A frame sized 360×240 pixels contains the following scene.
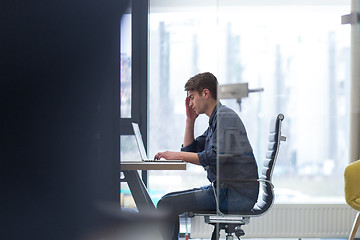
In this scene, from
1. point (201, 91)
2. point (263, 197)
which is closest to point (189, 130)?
point (201, 91)

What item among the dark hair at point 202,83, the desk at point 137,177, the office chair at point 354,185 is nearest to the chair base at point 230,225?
the office chair at point 354,185

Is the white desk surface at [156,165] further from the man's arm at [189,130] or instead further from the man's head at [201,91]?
the man's arm at [189,130]

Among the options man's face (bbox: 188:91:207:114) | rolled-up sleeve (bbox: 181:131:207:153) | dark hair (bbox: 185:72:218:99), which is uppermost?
dark hair (bbox: 185:72:218:99)

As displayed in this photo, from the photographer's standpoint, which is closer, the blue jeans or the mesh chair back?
the mesh chair back

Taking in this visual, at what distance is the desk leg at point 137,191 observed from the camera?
246cm

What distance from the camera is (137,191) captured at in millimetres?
2529

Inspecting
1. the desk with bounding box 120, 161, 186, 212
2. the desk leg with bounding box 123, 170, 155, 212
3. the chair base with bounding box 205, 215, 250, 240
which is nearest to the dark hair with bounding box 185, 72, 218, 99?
the desk with bounding box 120, 161, 186, 212

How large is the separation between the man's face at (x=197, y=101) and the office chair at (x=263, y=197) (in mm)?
708

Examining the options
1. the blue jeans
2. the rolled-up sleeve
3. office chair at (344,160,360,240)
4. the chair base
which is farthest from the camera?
the rolled-up sleeve

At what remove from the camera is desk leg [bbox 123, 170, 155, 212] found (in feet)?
8.08

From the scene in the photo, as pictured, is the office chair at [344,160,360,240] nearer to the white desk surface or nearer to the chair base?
the chair base

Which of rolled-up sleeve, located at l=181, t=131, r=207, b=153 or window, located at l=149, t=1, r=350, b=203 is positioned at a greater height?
window, located at l=149, t=1, r=350, b=203

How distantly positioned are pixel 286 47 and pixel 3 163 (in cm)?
106

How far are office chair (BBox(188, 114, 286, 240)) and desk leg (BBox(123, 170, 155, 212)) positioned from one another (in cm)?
48
